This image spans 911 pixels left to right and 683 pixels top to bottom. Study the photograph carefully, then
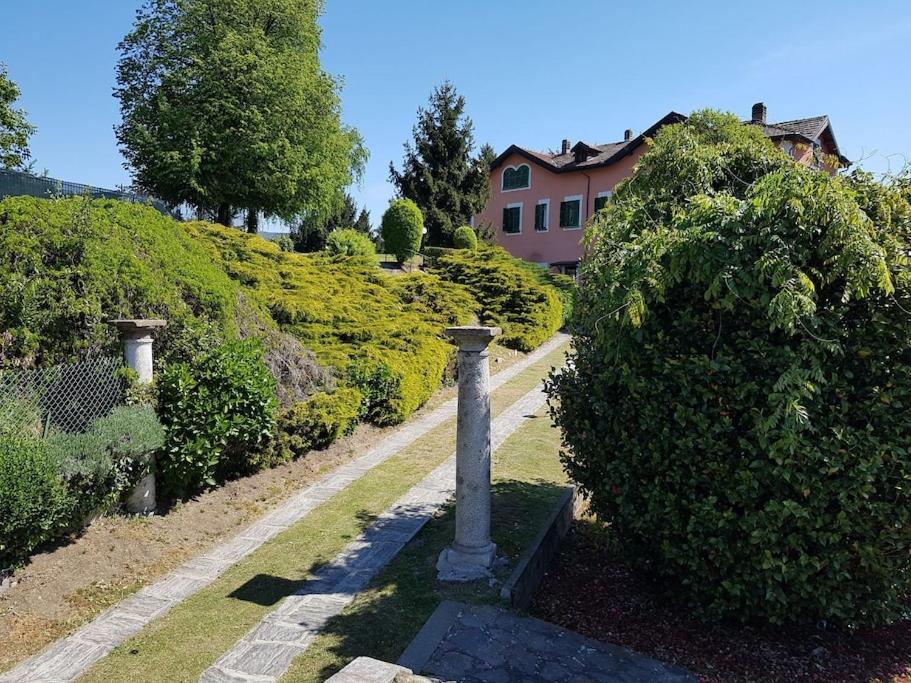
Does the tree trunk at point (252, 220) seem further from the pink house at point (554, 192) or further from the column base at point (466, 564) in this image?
the column base at point (466, 564)

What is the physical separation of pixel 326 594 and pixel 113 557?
2165mm

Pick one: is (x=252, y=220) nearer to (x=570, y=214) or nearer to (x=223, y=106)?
(x=223, y=106)

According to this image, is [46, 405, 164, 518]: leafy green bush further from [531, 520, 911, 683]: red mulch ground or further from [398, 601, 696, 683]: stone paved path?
[531, 520, 911, 683]: red mulch ground

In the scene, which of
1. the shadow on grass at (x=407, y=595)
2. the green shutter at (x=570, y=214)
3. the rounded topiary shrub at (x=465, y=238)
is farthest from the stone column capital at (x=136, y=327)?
the green shutter at (x=570, y=214)

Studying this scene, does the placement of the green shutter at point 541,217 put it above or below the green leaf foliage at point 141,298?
above

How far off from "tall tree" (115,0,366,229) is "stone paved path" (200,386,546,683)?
21.3m

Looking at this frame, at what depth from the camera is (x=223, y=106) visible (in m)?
24.3

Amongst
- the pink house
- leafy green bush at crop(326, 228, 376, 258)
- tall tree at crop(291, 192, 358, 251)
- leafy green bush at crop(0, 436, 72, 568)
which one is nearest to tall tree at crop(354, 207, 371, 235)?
tall tree at crop(291, 192, 358, 251)

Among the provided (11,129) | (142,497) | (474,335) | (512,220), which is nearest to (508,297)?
(142,497)

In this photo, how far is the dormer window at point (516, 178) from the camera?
1328 inches

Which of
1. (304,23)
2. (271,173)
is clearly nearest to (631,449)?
(271,173)

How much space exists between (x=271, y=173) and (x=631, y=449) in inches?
962

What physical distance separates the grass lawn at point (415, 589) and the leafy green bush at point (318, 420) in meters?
2.55

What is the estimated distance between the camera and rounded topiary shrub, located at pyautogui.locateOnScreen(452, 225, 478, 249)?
1112 inches
